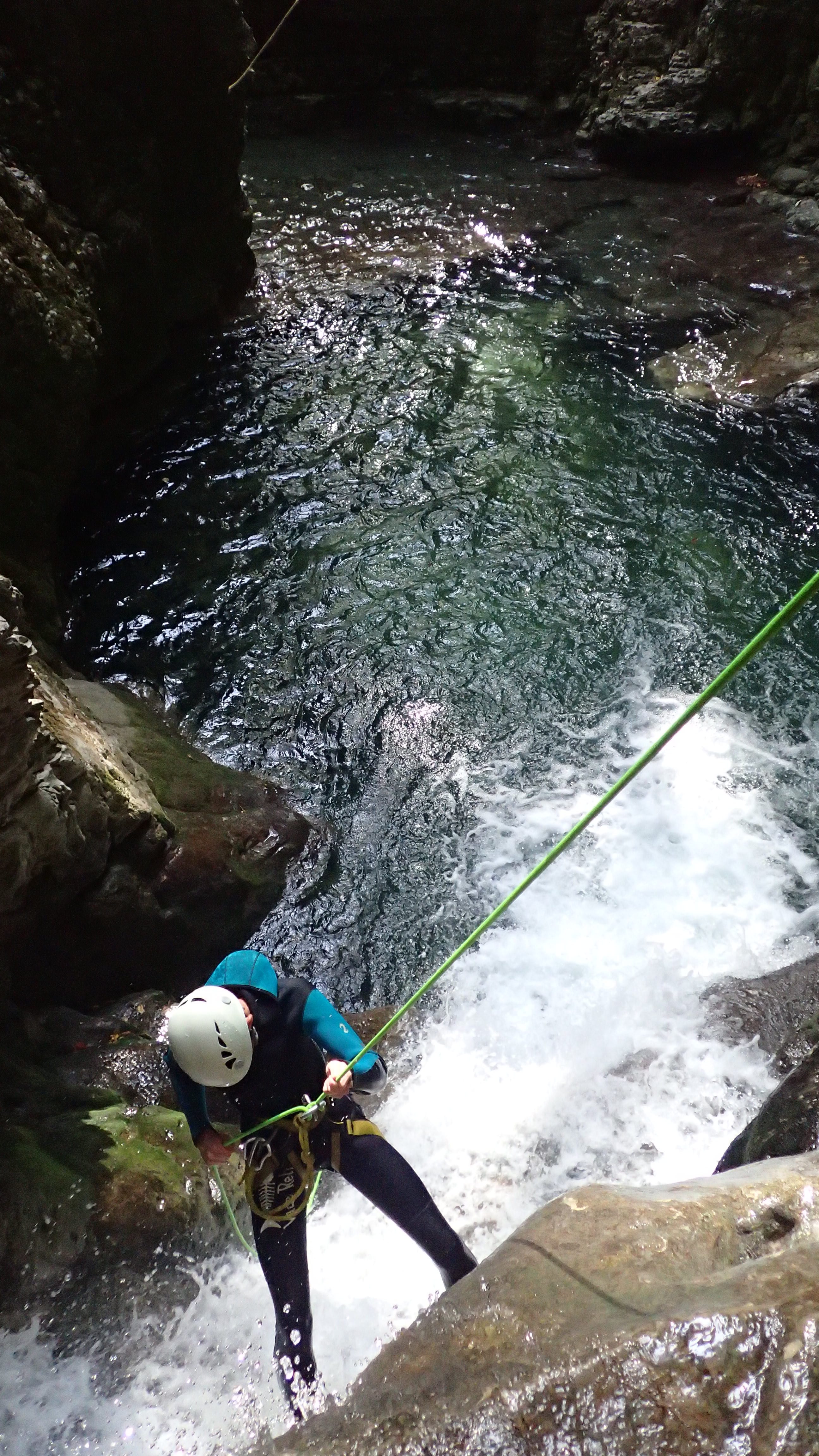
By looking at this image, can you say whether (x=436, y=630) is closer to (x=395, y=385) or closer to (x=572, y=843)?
(x=572, y=843)

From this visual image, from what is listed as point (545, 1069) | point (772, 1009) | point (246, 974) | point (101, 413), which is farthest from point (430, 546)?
point (246, 974)

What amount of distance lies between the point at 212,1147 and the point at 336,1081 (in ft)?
1.75

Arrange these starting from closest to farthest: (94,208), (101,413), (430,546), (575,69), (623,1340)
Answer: (623,1340), (430,546), (94,208), (101,413), (575,69)

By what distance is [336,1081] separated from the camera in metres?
2.95

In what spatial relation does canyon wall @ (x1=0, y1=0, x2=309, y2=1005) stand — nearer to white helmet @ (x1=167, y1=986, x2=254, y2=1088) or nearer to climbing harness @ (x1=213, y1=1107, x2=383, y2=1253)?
white helmet @ (x1=167, y1=986, x2=254, y2=1088)

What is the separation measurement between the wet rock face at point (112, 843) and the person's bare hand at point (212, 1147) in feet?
4.26

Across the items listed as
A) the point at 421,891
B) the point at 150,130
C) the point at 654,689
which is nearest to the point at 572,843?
the point at 421,891

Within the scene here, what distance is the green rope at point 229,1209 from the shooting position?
133 inches

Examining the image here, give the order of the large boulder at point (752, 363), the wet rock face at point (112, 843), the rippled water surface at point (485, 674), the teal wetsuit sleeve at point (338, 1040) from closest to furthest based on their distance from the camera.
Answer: the teal wetsuit sleeve at point (338, 1040), the wet rock face at point (112, 843), the rippled water surface at point (485, 674), the large boulder at point (752, 363)

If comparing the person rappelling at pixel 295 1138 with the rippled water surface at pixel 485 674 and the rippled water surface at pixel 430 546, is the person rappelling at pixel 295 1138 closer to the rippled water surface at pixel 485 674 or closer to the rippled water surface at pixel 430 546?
the rippled water surface at pixel 485 674

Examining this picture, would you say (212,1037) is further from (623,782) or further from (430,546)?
(430,546)

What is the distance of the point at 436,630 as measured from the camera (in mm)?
6996

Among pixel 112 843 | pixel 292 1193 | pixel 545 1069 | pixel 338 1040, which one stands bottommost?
pixel 545 1069

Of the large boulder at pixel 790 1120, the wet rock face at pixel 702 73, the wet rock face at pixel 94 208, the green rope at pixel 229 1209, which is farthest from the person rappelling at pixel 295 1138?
the wet rock face at pixel 702 73
